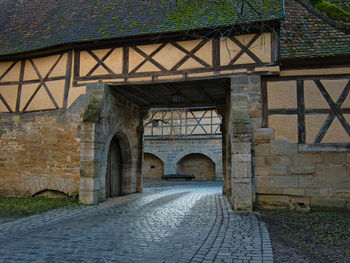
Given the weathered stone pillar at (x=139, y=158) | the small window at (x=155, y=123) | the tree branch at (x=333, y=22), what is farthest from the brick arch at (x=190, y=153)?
the tree branch at (x=333, y=22)

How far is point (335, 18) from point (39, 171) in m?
8.20

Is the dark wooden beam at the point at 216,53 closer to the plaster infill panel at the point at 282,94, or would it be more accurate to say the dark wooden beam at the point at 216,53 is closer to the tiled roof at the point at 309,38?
the plaster infill panel at the point at 282,94

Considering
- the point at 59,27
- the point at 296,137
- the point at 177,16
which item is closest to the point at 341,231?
the point at 296,137

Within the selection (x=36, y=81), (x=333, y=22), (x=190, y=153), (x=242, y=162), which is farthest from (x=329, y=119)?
(x=190, y=153)

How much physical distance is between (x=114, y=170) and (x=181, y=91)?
359 cm

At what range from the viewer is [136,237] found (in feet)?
15.3

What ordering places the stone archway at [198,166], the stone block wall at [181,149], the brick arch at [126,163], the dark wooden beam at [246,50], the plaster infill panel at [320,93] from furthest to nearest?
the stone archway at [198,166], the stone block wall at [181,149], the brick arch at [126,163], the dark wooden beam at [246,50], the plaster infill panel at [320,93]

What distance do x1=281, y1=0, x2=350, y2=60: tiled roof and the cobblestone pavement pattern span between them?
4011mm

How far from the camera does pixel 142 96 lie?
10016mm

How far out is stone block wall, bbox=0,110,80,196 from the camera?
849 cm

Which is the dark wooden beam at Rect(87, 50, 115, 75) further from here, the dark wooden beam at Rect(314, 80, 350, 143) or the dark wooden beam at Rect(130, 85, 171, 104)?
the dark wooden beam at Rect(314, 80, 350, 143)

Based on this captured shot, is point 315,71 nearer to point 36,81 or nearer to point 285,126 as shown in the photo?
point 285,126

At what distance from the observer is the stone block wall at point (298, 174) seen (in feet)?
22.6

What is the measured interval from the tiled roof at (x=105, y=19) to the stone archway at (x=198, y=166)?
14.3 meters
